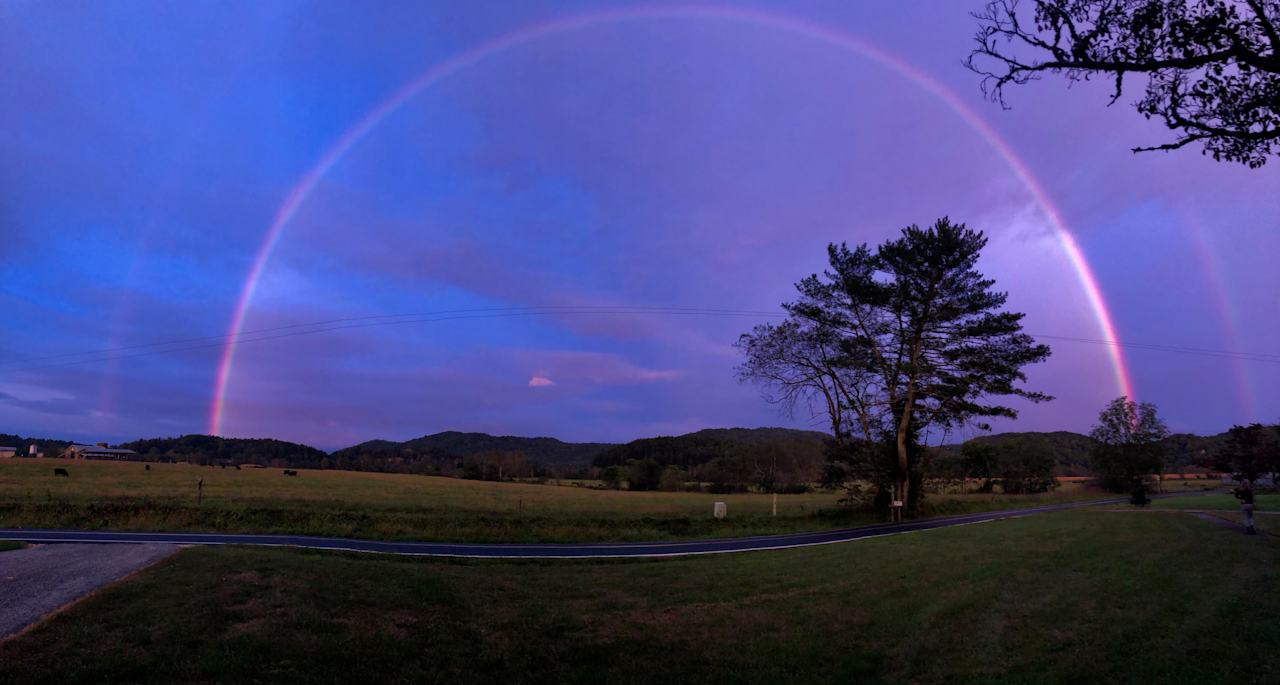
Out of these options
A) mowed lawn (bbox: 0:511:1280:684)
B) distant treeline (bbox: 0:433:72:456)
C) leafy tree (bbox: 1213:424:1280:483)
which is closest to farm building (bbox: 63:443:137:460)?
distant treeline (bbox: 0:433:72:456)

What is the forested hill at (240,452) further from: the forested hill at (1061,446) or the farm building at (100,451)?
the forested hill at (1061,446)

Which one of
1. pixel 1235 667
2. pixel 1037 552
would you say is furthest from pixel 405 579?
pixel 1037 552

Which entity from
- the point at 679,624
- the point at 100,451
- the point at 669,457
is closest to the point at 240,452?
the point at 100,451

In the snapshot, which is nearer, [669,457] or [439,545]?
[439,545]

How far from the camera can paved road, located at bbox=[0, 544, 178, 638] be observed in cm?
824

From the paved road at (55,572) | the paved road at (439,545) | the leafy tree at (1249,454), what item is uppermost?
the leafy tree at (1249,454)

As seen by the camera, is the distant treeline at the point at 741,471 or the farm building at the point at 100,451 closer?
the distant treeline at the point at 741,471

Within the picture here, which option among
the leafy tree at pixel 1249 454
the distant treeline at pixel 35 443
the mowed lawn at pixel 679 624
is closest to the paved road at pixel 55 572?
the mowed lawn at pixel 679 624

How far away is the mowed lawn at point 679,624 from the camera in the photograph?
275 inches

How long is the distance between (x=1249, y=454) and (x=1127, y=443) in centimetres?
1575

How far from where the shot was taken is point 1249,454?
4644 centimetres

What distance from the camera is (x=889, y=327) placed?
36.2 meters

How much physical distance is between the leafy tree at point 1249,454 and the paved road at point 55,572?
59531mm

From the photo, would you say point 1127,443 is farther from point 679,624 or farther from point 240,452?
point 240,452
